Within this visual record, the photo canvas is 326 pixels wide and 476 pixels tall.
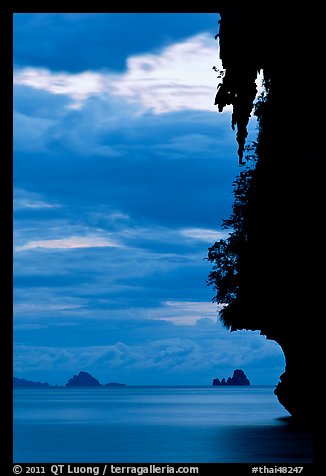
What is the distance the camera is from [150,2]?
1018 centimetres

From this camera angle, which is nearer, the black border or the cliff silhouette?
the black border

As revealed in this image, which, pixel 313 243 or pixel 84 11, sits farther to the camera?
pixel 84 11

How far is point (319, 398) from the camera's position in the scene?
9117 millimetres

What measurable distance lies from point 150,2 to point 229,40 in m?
1.15

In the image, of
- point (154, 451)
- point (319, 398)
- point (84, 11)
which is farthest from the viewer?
point (154, 451)
